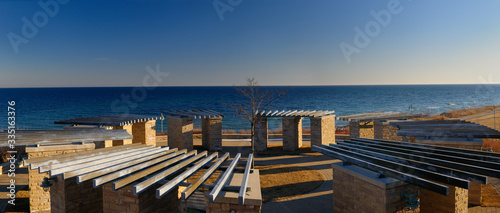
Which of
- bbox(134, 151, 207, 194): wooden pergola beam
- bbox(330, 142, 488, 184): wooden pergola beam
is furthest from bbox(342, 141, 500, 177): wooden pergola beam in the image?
bbox(134, 151, 207, 194): wooden pergola beam

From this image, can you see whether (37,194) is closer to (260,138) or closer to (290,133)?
(260,138)

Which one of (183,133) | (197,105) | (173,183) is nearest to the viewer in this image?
(173,183)

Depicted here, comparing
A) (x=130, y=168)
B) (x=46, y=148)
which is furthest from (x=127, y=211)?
(x=46, y=148)

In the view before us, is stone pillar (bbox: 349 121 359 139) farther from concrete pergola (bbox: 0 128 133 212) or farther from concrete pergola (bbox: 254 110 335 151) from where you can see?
concrete pergola (bbox: 0 128 133 212)

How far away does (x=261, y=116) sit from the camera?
18.3 metres

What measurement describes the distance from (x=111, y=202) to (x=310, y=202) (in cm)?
690

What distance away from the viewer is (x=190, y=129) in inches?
691

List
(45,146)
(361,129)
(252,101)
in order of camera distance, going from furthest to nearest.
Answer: (361,129)
(252,101)
(45,146)

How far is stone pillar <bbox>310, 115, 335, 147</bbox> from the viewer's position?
17.8 metres

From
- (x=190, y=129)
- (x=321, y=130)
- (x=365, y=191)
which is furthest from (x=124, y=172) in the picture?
(x=321, y=130)

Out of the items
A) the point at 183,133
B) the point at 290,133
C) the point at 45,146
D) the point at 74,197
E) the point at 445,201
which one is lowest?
the point at 445,201

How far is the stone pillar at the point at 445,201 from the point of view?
20.5 ft

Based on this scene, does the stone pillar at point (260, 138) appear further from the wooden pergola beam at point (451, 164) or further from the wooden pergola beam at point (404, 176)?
the wooden pergola beam at point (404, 176)

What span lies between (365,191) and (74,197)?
6.33m
